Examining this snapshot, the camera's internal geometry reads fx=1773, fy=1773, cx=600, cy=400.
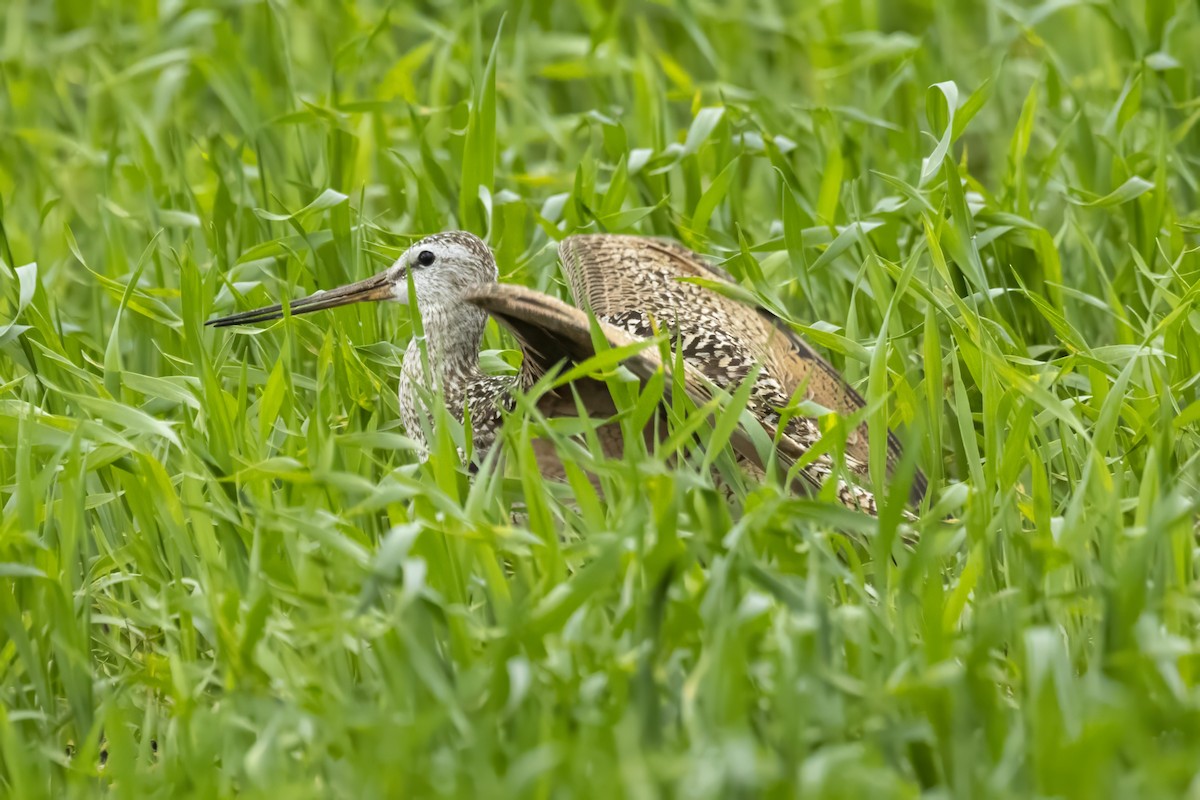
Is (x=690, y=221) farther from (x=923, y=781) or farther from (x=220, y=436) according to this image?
(x=923, y=781)

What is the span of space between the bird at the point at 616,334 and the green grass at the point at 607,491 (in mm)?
139

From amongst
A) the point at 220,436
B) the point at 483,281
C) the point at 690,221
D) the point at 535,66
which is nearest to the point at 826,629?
the point at 220,436

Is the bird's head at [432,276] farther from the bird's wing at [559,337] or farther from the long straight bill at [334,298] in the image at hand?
the bird's wing at [559,337]

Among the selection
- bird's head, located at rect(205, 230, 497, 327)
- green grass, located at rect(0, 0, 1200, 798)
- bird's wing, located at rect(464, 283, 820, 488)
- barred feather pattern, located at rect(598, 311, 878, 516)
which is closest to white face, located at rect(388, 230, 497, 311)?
bird's head, located at rect(205, 230, 497, 327)

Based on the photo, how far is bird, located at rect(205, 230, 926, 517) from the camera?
4.30 meters

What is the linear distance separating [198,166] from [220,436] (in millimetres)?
2999

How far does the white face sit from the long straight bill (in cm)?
3

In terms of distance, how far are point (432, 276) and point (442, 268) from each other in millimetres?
35

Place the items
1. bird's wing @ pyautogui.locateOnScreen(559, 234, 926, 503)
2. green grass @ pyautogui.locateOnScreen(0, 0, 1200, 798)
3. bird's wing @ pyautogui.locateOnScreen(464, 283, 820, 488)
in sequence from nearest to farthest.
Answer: green grass @ pyautogui.locateOnScreen(0, 0, 1200, 798) < bird's wing @ pyautogui.locateOnScreen(464, 283, 820, 488) < bird's wing @ pyautogui.locateOnScreen(559, 234, 926, 503)

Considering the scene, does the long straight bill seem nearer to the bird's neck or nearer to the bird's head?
the bird's head

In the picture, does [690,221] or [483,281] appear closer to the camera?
[483,281]

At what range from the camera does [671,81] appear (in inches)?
304

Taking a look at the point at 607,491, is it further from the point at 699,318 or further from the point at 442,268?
the point at 442,268

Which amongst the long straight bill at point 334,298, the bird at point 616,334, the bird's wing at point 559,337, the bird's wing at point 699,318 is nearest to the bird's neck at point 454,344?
the bird at point 616,334
